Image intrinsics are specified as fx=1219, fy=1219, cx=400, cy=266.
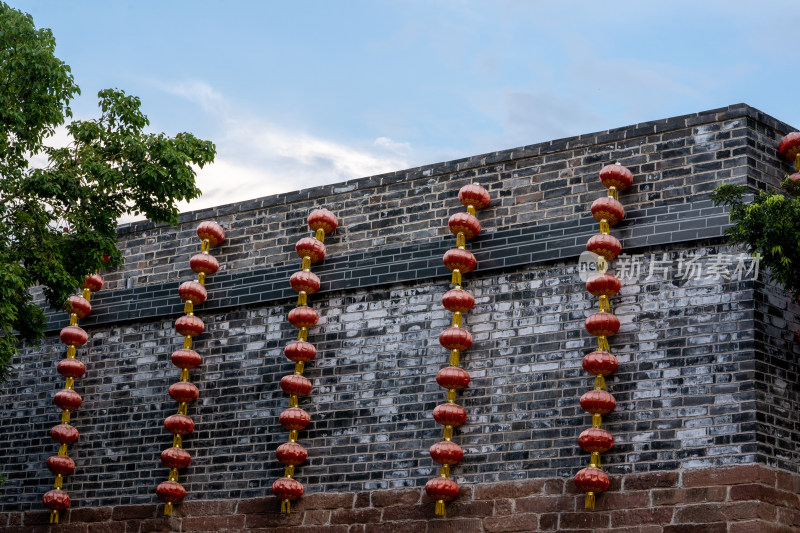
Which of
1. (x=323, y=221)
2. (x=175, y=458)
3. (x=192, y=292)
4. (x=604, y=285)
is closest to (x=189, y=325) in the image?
(x=192, y=292)

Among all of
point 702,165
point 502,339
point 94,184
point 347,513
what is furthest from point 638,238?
point 94,184

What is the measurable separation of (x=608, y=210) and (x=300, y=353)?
3616mm

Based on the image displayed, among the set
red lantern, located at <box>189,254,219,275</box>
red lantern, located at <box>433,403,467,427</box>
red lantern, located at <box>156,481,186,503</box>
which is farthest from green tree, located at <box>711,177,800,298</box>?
red lantern, located at <box>156,481,186,503</box>

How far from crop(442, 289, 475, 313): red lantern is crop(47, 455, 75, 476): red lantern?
5.10 meters

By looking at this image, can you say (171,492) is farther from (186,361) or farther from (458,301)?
(458,301)

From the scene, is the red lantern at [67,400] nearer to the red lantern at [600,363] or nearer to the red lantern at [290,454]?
the red lantern at [290,454]

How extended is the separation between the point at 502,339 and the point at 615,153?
2113 mm

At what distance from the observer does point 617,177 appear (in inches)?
453

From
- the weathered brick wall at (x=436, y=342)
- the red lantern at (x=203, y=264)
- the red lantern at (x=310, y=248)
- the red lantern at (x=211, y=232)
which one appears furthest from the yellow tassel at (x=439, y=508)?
the red lantern at (x=211, y=232)

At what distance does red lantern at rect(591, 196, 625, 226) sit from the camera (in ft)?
37.4

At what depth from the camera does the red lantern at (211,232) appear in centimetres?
1408

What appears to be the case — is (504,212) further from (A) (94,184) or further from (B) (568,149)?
(A) (94,184)

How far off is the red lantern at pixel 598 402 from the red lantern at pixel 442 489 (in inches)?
59.4

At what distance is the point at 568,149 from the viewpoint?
1212cm
